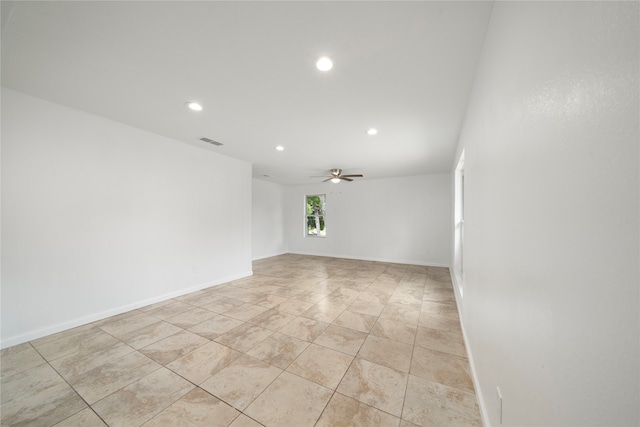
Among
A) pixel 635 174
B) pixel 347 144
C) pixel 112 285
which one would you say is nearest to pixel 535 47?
pixel 635 174

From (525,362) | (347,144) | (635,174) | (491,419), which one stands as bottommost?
(491,419)

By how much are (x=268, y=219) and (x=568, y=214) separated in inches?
284

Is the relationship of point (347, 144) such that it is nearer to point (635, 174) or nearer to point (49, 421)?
point (635, 174)

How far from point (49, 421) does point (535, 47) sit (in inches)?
130

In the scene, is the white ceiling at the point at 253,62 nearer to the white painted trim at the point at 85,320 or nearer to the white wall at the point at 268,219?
the white painted trim at the point at 85,320

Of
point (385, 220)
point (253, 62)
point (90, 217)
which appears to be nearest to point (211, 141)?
point (90, 217)

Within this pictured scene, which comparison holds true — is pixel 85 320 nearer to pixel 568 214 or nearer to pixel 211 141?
pixel 211 141

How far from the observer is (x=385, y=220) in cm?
661

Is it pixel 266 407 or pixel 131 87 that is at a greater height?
pixel 131 87

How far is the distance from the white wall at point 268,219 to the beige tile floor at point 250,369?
3716 mm

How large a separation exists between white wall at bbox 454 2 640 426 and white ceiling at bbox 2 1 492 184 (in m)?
0.63

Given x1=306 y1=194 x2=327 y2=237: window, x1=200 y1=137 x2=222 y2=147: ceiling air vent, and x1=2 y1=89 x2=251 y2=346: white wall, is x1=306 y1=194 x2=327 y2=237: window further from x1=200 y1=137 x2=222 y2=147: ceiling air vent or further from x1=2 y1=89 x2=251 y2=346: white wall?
x1=200 y1=137 x2=222 y2=147: ceiling air vent

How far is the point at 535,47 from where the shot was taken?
783 mm

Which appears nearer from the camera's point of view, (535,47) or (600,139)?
(600,139)
